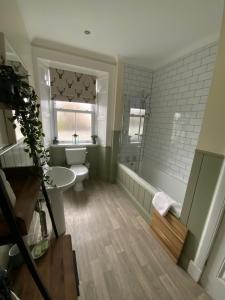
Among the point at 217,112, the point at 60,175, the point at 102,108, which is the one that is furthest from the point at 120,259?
the point at 102,108

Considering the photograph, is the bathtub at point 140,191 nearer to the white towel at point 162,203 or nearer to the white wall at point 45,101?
the white towel at point 162,203

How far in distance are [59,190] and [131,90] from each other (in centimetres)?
229

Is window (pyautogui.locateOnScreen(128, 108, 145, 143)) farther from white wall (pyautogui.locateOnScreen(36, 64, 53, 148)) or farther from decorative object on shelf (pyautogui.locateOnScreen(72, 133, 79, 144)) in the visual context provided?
white wall (pyautogui.locateOnScreen(36, 64, 53, 148))

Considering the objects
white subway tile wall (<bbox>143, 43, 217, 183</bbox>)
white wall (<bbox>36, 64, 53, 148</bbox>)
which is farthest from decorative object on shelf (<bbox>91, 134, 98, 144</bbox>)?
white subway tile wall (<bbox>143, 43, 217, 183</bbox>)

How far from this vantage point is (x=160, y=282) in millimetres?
1257

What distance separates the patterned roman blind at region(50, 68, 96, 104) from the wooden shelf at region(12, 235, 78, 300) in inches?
95.5

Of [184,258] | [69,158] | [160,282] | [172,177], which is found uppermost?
[69,158]

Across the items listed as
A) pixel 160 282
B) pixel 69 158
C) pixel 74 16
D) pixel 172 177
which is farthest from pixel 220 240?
pixel 74 16

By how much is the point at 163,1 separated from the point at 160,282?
2623 millimetres

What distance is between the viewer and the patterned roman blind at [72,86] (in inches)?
99.3

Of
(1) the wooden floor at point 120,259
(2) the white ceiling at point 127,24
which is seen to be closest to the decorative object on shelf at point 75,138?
(1) the wooden floor at point 120,259

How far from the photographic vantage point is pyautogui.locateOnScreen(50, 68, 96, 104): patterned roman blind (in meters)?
2.52

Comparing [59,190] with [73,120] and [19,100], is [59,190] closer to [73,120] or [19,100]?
[19,100]

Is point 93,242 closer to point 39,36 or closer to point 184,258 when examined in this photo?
point 184,258
